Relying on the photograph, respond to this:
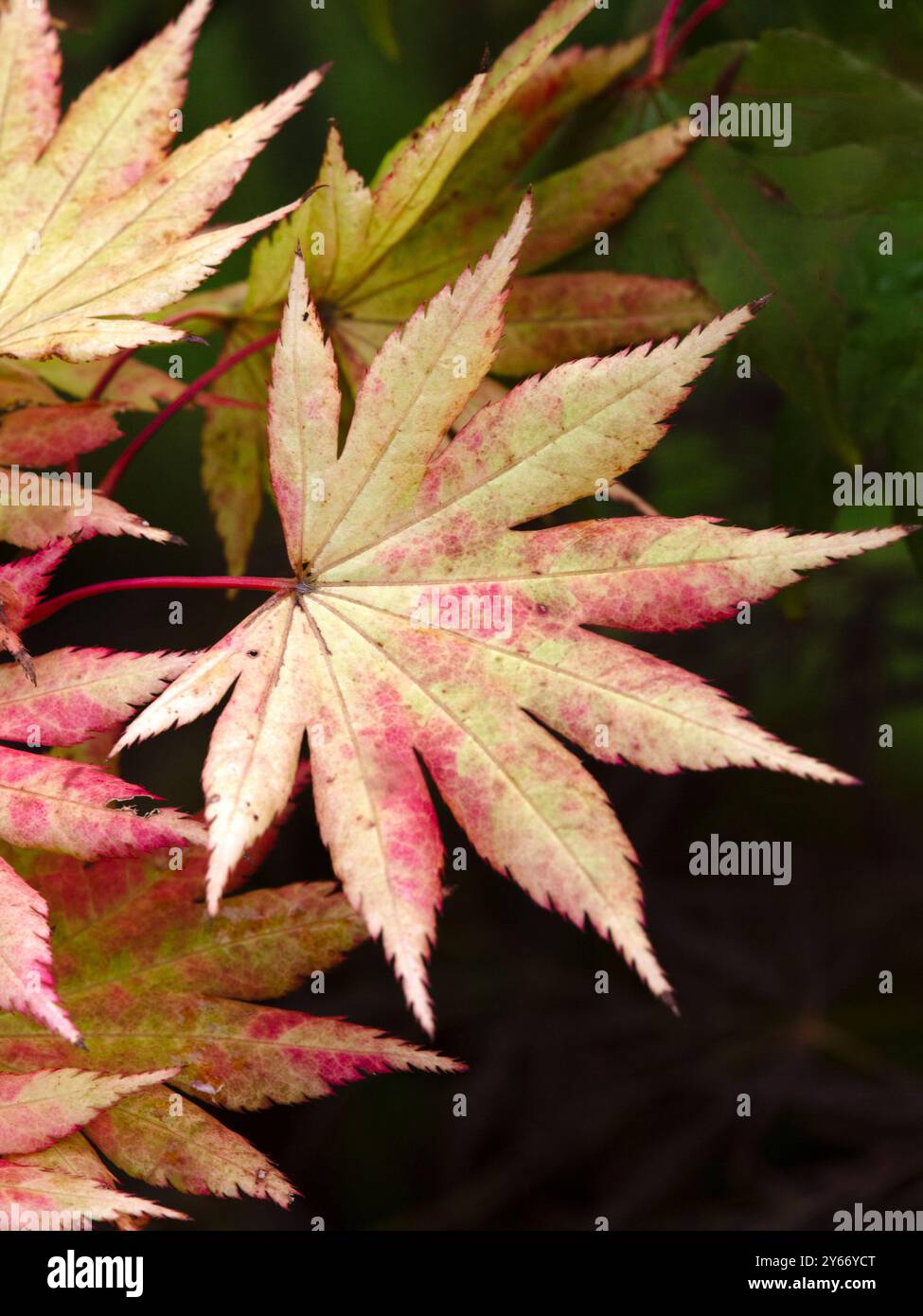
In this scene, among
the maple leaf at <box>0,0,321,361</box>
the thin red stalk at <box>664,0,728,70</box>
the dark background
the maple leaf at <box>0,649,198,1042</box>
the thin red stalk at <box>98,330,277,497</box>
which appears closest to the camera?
the maple leaf at <box>0,649,198,1042</box>

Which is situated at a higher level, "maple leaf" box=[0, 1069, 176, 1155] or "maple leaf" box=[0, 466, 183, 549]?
"maple leaf" box=[0, 466, 183, 549]

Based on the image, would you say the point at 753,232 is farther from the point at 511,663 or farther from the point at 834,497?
the point at 511,663

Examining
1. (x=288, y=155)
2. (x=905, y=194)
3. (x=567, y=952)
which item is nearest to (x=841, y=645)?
(x=567, y=952)

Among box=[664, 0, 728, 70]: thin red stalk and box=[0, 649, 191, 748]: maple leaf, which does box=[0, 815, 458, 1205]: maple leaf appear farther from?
box=[664, 0, 728, 70]: thin red stalk

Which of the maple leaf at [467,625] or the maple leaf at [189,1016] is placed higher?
the maple leaf at [467,625]

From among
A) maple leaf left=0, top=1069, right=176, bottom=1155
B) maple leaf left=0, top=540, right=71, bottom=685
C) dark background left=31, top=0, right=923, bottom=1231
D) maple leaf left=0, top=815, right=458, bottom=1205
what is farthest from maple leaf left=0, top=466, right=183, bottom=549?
dark background left=31, top=0, right=923, bottom=1231

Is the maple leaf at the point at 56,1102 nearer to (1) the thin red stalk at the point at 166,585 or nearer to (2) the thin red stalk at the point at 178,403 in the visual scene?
(1) the thin red stalk at the point at 166,585

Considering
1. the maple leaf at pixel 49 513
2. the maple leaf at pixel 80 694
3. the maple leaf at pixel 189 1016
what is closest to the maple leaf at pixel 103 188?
the maple leaf at pixel 49 513
